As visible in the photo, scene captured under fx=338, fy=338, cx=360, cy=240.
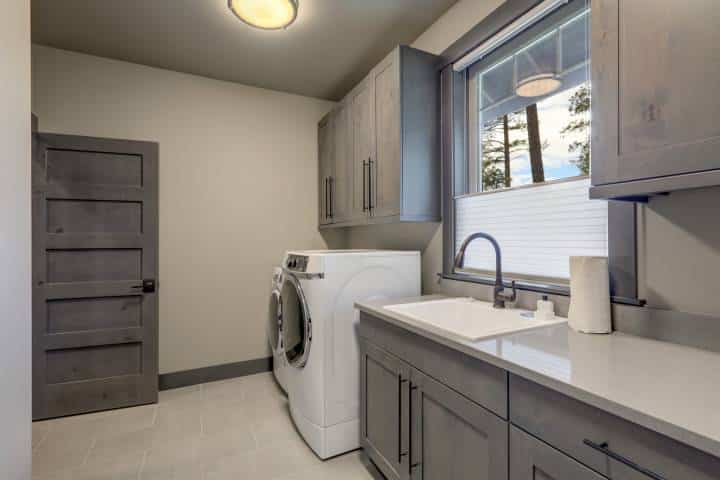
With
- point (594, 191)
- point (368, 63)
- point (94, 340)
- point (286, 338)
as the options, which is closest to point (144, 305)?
point (94, 340)

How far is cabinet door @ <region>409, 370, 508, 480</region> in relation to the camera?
3.43 ft

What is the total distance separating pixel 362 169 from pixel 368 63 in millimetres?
966

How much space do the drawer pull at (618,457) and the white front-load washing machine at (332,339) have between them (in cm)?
136

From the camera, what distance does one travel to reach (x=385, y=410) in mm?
1646

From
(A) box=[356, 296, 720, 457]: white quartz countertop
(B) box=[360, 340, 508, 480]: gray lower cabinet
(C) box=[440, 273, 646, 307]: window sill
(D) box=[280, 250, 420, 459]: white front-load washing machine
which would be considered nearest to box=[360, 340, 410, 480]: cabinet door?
(B) box=[360, 340, 508, 480]: gray lower cabinet

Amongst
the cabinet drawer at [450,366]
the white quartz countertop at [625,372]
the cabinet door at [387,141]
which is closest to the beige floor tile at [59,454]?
the cabinet drawer at [450,366]

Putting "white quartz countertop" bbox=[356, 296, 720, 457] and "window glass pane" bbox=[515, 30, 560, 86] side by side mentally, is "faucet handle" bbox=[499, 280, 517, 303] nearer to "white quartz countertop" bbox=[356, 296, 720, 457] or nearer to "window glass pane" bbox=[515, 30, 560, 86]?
"white quartz countertop" bbox=[356, 296, 720, 457]

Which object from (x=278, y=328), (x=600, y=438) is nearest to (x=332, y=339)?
(x=278, y=328)

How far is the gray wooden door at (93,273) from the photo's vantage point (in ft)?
7.92

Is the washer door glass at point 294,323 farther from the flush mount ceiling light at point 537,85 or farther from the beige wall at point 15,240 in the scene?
the flush mount ceiling light at point 537,85

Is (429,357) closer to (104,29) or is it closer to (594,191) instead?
(594,191)

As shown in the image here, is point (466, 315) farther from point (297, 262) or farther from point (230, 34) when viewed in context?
point (230, 34)

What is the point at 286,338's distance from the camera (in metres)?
2.33

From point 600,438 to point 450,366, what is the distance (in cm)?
51
